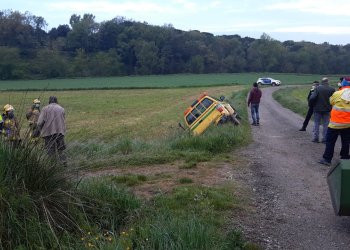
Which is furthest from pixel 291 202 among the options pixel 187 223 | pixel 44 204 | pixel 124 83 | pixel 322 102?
pixel 124 83

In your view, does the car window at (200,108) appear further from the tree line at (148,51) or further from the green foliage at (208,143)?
the tree line at (148,51)

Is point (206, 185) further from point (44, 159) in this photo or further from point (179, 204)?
point (44, 159)

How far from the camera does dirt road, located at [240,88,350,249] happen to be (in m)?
5.13

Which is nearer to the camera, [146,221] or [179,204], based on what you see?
[146,221]

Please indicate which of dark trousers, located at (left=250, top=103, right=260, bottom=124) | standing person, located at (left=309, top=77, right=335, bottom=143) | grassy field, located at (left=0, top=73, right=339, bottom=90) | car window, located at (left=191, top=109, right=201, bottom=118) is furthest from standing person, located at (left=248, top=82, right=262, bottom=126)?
grassy field, located at (left=0, top=73, right=339, bottom=90)

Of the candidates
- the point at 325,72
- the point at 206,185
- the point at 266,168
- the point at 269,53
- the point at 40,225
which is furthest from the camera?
the point at 269,53

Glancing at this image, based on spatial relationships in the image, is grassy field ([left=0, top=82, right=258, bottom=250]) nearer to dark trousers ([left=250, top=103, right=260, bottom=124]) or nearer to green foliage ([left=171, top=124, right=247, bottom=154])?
green foliage ([left=171, top=124, right=247, bottom=154])

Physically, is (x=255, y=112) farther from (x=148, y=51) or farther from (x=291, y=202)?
(x=148, y=51)

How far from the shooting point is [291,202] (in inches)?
255

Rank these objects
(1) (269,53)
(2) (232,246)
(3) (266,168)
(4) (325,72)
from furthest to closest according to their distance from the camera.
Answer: (1) (269,53)
(4) (325,72)
(3) (266,168)
(2) (232,246)

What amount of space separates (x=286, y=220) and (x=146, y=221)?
2.05 metres

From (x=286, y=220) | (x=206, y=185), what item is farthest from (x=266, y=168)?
(x=286, y=220)

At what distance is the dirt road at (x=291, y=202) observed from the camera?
16.8 feet

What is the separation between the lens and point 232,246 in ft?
15.0
